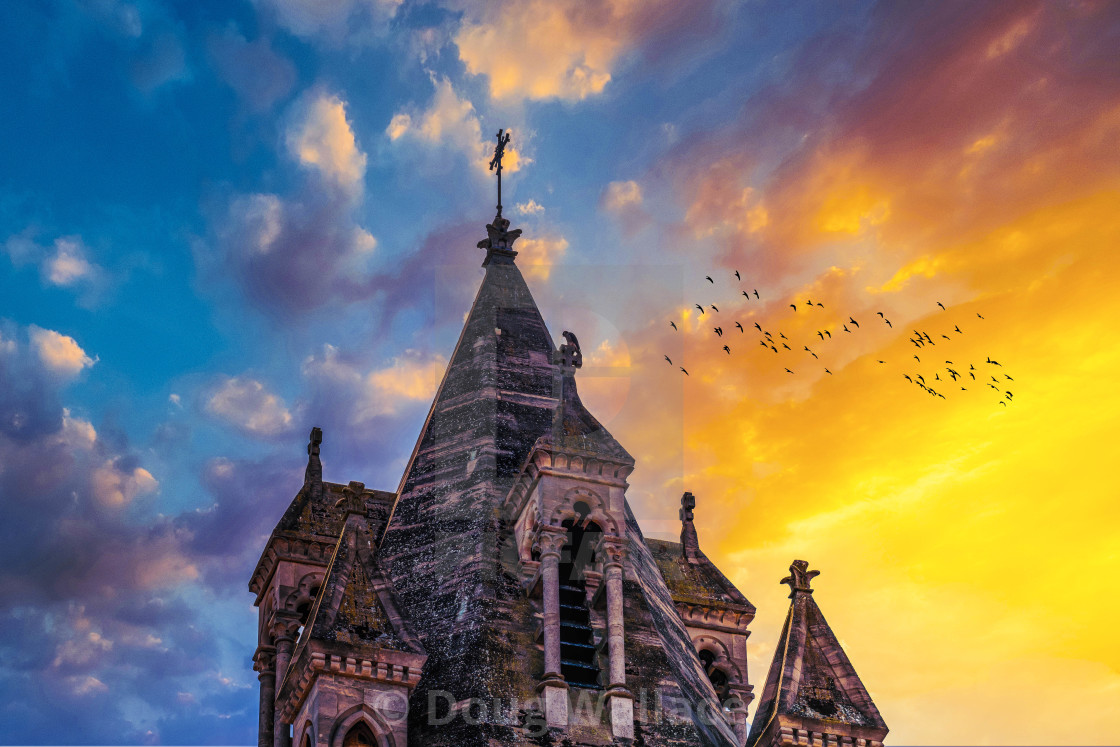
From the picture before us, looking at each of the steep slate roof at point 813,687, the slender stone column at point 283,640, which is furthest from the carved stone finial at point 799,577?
the slender stone column at point 283,640

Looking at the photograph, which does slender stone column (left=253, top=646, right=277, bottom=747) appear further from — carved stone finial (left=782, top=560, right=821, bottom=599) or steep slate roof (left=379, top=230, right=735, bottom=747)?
carved stone finial (left=782, top=560, right=821, bottom=599)

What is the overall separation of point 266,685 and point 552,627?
9.48m

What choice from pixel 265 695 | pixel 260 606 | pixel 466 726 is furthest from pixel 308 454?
pixel 466 726

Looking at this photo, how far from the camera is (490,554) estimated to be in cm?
3869

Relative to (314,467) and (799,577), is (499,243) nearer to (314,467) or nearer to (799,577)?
(314,467)

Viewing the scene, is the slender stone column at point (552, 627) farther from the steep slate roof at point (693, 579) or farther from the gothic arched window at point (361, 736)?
the steep slate roof at point (693, 579)

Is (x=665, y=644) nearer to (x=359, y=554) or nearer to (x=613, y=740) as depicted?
(x=613, y=740)

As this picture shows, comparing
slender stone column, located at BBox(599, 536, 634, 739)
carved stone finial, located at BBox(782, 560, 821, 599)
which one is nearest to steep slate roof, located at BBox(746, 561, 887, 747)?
carved stone finial, located at BBox(782, 560, 821, 599)

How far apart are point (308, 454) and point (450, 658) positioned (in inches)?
484

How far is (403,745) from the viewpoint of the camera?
3384 cm

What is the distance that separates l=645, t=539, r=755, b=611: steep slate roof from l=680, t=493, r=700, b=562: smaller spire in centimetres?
11

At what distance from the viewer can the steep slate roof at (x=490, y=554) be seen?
35656 mm

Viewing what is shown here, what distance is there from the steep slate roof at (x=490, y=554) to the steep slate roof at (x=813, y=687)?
144 cm

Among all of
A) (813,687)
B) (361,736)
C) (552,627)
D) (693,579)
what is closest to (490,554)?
(552,627)
